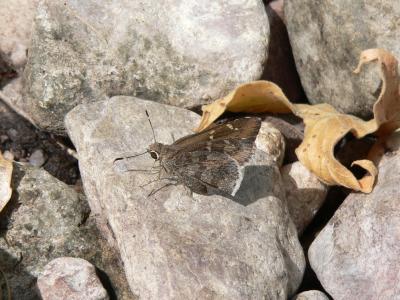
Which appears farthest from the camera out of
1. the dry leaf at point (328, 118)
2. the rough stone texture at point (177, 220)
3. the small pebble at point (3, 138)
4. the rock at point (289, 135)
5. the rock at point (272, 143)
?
the small pebble at point (3, 138)

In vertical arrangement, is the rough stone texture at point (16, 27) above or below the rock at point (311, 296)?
above

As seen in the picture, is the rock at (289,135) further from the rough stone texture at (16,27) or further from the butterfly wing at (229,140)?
the rough stone texture at (16,27)

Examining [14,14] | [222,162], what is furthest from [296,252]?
[14,14]

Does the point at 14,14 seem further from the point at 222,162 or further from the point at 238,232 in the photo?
the point at 238,232

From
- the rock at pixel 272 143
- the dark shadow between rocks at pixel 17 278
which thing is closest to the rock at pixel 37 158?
the dark shadow between rocks at pixel 17 278

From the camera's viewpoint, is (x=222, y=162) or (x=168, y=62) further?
(x=168, y=62)

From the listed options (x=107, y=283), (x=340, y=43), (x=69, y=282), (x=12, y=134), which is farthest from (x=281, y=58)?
(x=69, y=282)

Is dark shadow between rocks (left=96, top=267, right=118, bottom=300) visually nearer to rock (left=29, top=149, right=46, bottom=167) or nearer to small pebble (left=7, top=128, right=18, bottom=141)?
rock (left=29, top=149, right=46, bottom=167)
